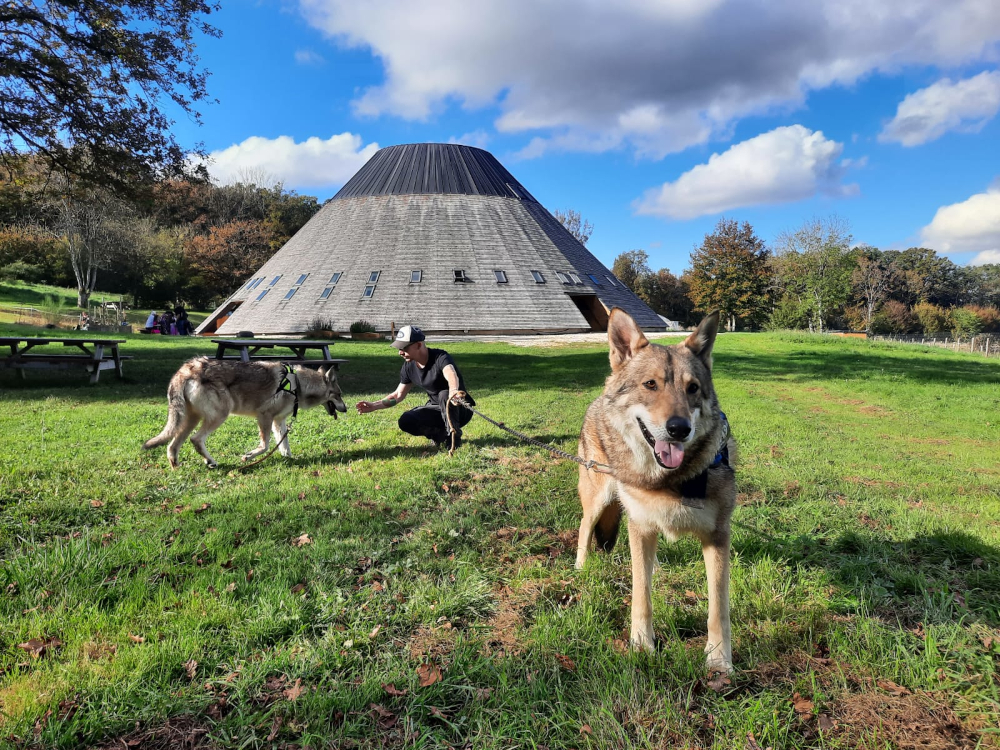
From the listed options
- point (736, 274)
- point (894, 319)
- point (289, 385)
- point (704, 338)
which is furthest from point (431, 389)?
point (894, 319)

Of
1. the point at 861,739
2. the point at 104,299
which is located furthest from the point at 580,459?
the point at 104,299

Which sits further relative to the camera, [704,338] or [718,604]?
[704,338]

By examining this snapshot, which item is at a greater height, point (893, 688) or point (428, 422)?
point (428, 422)

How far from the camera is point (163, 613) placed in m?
3.36

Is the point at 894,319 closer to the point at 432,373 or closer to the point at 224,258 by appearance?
the point at 432,373

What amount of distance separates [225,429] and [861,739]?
30.5ft

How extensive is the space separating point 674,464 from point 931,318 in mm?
83632

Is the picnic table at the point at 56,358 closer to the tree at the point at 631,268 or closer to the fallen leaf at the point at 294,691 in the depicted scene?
the fallen leaf at the point at 294,691

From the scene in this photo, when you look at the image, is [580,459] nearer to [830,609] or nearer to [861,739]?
[830,609]

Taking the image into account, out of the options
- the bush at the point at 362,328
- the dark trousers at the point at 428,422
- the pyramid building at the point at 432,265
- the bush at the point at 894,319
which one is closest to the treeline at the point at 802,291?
the bush at the point at 894,319

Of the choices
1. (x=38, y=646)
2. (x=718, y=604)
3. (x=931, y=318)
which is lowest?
(x=38, y=646)

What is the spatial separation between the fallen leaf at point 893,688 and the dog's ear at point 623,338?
221cm

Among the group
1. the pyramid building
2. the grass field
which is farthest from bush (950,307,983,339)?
the grass field

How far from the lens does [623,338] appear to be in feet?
11.5
